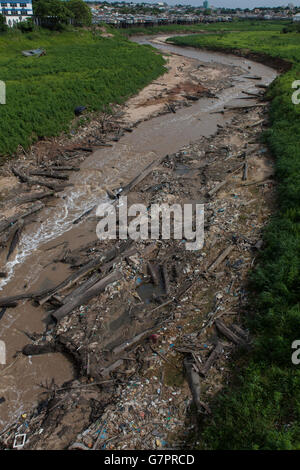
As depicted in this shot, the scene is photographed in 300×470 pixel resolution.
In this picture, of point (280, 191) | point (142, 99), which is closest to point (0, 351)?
point (280, 191)

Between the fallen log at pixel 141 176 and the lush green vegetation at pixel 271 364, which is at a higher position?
the fallen log at pixel 141 176

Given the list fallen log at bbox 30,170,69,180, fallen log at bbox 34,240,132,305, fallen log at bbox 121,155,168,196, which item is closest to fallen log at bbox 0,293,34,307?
fallen log at bbox 34,240,132,305

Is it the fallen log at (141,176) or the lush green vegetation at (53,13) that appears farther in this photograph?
the lush green vegetation at (53,13)

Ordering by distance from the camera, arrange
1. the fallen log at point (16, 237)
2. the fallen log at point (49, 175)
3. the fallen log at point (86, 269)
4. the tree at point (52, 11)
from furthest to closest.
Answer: the tree at point (52, 11) → the fallen log at point (49, 175) → the fallen log at point (16, 237) → the fallen log at point (86, 269)

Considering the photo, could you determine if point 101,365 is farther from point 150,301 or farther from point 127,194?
point 127,194

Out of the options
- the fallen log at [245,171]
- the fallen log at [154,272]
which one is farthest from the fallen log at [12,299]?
the fallen log at [245,171]

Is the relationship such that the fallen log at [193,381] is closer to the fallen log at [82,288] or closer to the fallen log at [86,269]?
the fallen log at [82,288]

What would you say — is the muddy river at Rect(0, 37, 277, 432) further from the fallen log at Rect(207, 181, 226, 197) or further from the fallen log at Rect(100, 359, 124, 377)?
the fallen log at Rect(207, 181, 226, 197)

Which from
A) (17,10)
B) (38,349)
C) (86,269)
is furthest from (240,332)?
(17,10)

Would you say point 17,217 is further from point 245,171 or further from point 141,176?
point 245,171
